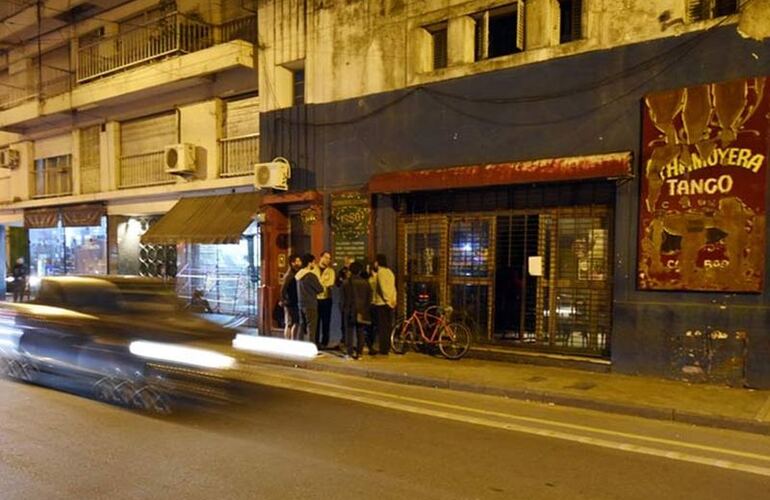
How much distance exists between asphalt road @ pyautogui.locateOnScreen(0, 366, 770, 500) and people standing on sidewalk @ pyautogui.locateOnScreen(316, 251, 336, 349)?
13.9 feet

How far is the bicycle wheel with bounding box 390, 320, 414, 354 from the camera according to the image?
11492mm

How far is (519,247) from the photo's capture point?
10.7 metres

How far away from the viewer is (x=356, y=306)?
36.1ft

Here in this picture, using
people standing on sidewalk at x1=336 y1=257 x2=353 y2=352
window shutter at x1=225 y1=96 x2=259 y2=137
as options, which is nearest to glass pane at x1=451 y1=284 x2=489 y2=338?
people standing on sidewalk at x1=336 y1=257 x2=353 y2=352

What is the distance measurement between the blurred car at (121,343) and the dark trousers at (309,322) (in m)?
3.66

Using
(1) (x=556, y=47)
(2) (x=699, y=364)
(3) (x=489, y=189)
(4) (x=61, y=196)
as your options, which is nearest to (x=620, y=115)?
(1) (x=556, y=47)

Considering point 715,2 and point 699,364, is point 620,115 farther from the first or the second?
point 699,364

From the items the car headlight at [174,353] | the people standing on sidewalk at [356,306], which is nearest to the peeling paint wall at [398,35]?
the people standing on sidewalk at [356,306]

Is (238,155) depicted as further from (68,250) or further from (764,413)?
(764,413)

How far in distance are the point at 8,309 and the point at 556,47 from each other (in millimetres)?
9549

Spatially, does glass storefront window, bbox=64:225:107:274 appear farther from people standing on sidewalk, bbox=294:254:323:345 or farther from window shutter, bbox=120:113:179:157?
people standing on sidewalk, bbox=294:254:323:345

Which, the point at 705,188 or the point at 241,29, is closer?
the point at 705,188

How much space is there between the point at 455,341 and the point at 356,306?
1.91m

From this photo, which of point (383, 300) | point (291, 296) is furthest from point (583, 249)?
point (291, 296)
